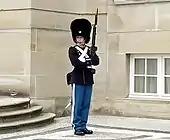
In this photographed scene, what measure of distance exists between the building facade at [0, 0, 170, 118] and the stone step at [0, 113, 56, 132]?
600mm

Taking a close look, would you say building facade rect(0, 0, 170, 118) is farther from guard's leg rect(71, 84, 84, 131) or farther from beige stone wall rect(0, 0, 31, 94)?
guard's leg rect(71, 84, 84, 131)

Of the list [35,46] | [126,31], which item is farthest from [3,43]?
[126,31]

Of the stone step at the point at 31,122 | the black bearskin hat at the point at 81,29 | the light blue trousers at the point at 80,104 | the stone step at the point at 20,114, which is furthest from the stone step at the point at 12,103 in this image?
the black bearskin hat at the point at 81,29

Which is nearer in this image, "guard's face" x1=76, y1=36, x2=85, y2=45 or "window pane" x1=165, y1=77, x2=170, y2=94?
"guard's face" x1=76, y1=36, x2=85, y2=45

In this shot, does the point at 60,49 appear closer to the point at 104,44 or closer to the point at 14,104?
the point at 104,44

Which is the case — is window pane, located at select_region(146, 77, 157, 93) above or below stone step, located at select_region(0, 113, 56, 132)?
above

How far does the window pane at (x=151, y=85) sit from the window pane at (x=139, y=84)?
0.34 ft

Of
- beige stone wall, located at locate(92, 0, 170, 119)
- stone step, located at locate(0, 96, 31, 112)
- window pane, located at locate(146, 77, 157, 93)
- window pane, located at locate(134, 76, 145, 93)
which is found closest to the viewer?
stone step, located at locate(0, 96, 31, 112)

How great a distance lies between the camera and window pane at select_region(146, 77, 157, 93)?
10719 millimetres

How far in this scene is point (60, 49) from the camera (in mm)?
10961

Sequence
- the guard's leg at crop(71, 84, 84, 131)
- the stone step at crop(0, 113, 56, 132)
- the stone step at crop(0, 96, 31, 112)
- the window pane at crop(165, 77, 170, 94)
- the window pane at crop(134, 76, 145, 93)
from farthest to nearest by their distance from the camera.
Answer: the window pane at crop(134, 76, 145, 93)
the window pane at crop(165, 77, 170, 94)
the stone step at crop(0, 96, 31, 112)
the stone step at crop(0, 113, 56, 132)
the guard's leg at crop(71, 84, 84, 131)

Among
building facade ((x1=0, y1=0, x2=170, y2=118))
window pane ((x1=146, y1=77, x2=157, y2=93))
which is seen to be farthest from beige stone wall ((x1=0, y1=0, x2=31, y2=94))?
window pane ((x1=146, y1=77, x2=157, y2=93))

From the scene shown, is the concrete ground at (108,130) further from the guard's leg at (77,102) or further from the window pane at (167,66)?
the window pane at (167,66)

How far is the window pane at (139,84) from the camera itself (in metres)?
10.9
